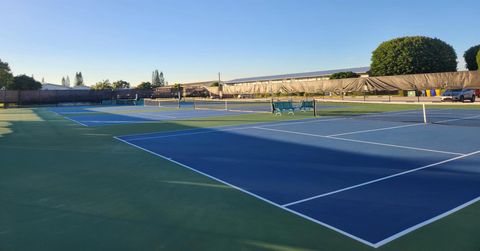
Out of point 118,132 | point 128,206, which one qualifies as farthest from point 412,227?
point 118,132

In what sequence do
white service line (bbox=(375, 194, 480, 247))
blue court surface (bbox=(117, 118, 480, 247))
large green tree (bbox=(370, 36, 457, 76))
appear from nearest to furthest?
white service line (bbox=(375, 194, 480, 247))
blue court surface (bbox=(117, 118, 480, 247))
large green tree (bbox=(370, 36, 457, 76))

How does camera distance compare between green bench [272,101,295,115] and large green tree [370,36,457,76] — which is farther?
large green tree [370,36,457,76]

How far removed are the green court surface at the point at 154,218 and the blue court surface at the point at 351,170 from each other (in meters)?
0.30

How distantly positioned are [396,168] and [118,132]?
1174 centimetres

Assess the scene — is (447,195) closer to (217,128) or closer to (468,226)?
(468,226)

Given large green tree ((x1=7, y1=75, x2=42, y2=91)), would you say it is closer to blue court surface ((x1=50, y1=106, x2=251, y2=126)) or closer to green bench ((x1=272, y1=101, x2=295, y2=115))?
blue court surface ((x1=50, y1=106, x2=251, y2=126))

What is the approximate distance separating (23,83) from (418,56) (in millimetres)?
69938

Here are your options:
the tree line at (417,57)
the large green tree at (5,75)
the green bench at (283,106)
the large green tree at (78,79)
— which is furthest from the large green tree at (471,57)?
the large green tree at (78,79)

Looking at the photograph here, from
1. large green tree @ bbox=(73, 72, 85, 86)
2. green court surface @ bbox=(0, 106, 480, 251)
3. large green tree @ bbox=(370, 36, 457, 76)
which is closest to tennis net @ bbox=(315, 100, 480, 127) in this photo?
green court surface @ bbox=(0, 106, 480, 251)

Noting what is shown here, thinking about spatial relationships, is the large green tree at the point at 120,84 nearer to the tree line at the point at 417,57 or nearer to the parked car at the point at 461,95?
the tree line at the point at 417,57

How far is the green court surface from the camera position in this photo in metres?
4.18

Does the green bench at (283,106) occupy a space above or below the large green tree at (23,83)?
below

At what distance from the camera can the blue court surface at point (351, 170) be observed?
501cm

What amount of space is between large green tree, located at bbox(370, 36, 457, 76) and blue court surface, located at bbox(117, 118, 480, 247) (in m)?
47.3
